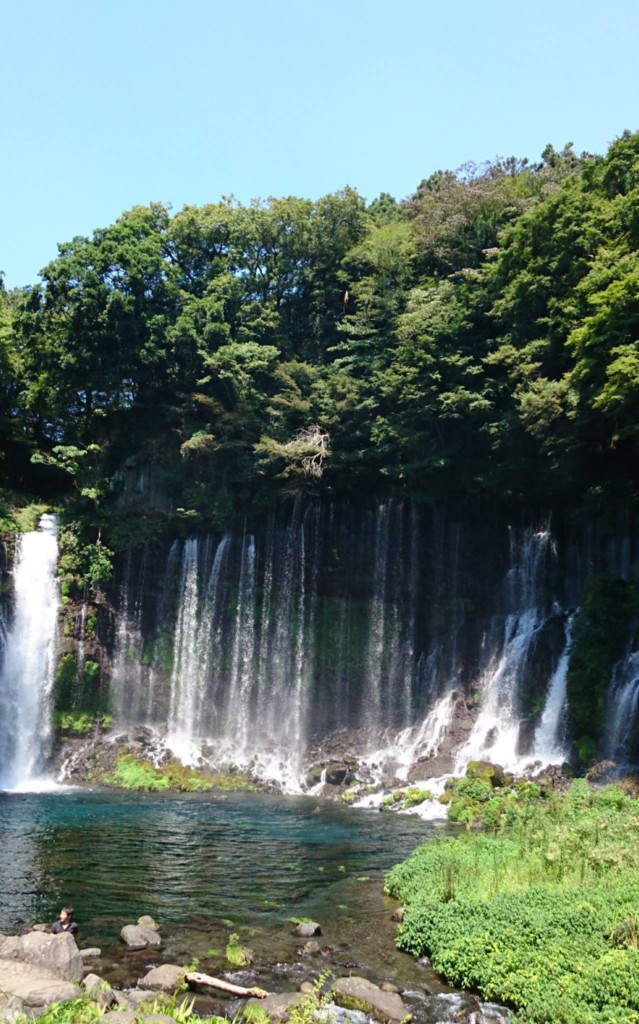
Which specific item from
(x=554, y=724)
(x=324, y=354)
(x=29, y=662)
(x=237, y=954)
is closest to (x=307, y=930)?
Answer: (x=237, y=954)

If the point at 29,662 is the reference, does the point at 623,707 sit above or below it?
above

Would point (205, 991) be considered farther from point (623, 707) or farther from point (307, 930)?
point (623, 707)

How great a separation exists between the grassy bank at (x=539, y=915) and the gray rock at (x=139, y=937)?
3357mm

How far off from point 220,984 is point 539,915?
4.09 metres

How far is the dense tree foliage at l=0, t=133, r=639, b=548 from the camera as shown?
90.6 feet

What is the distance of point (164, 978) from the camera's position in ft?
31.1

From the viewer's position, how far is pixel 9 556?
31.3 m

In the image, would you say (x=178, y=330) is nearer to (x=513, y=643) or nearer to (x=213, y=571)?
(x=213, y=571)

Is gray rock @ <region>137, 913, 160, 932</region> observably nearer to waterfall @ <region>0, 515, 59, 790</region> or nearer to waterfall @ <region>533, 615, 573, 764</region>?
waterfall @ <region>533, 615, 573, 764</region>

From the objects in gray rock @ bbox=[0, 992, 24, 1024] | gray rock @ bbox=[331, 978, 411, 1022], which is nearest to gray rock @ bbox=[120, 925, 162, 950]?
gray rock @ bbox=[331, 978, 411, 1022]

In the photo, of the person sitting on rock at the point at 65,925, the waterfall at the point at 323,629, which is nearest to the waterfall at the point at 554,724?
the waterfall at the point at 323,629

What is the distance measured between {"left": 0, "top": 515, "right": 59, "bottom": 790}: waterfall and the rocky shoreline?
Result: 2027 cm

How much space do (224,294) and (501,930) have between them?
30.8 metres

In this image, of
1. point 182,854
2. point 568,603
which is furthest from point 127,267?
point 182,854
